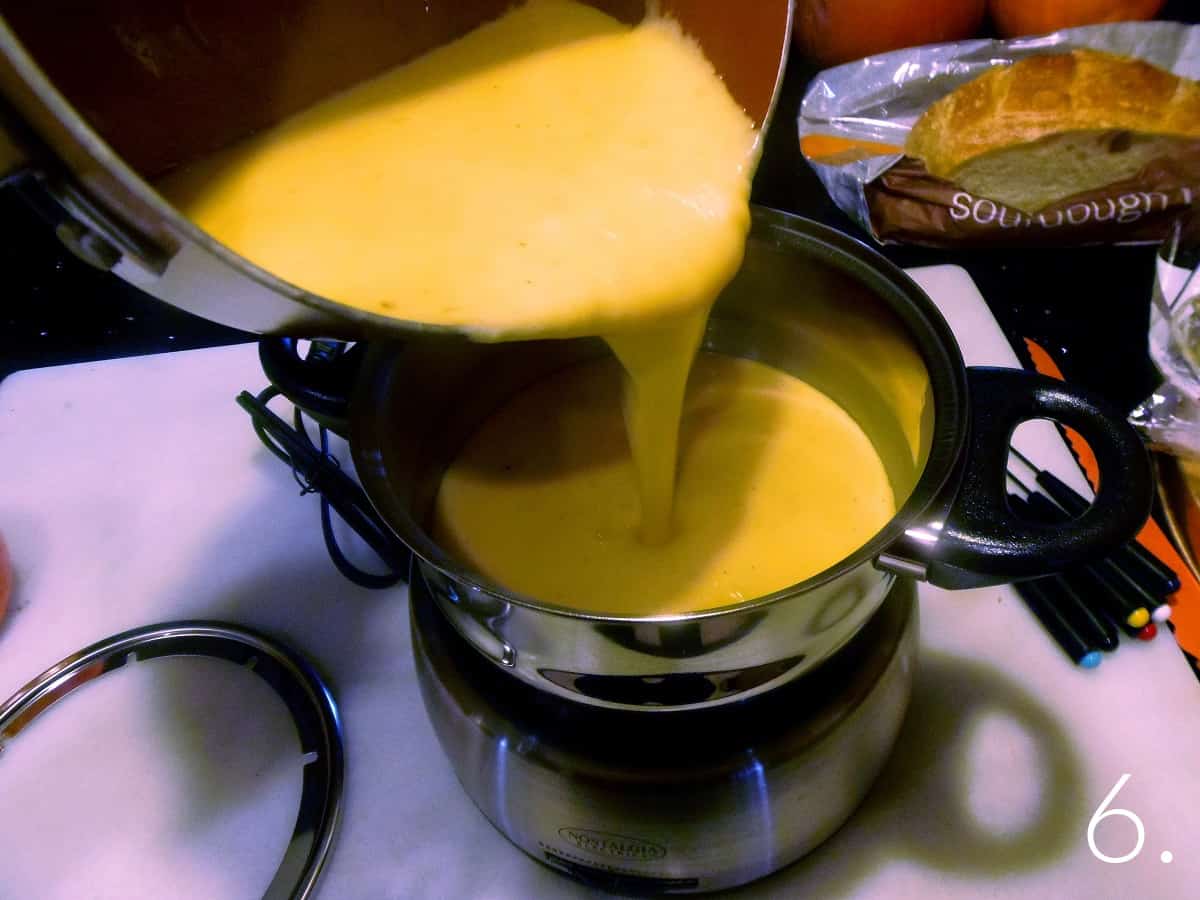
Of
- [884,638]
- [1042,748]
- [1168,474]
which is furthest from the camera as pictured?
[1168,474]

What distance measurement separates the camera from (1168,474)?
827 millimetres

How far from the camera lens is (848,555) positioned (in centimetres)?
57

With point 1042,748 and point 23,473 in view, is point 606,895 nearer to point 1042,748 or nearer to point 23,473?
point 1042,748

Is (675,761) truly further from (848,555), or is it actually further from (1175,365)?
(1175,365)

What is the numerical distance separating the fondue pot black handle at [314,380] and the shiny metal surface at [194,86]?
0.14 m

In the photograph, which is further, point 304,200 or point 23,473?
point 23,473

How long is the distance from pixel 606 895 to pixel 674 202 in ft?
1.54

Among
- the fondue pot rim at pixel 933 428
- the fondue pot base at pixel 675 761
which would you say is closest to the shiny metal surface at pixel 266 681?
the fondue pot base at pixel 675 761

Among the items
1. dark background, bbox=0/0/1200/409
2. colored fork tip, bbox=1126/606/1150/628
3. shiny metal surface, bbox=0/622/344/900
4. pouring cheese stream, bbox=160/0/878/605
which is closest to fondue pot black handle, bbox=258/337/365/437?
pouring cheese stream, bbox=160/0/878/605

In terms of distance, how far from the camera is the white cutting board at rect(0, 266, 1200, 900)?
2.10 ft

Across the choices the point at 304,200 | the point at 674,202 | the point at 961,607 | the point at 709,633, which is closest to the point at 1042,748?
the point at 961,607

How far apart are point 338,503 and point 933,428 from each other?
19.3 inches

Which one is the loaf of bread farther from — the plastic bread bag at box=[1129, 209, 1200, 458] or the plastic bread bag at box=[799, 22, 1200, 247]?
the plastic bread bag at box=[1129, 209, 1200, 458]

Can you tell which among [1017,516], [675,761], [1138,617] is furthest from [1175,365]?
[675,761]
